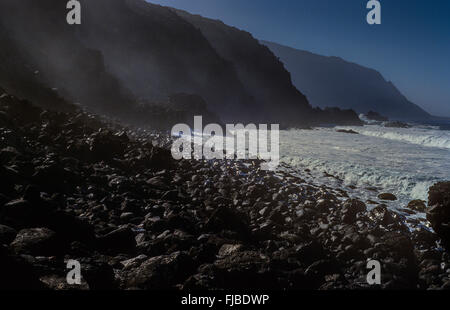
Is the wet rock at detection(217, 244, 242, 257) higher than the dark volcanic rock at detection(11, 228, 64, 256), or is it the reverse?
the dark volcanic rock at detection(11, 228, 64, 256)

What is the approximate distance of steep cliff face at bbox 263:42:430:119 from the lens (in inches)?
6368

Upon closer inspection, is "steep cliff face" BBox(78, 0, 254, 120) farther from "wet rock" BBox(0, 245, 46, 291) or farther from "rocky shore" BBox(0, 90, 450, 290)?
"wet rock" BBox(0, 245, 46, 291)

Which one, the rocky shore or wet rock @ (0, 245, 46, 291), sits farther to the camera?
the rocky shore

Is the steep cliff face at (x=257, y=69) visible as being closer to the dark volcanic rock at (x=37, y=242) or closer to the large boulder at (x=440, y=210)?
the large boulder at (x=440, y=210)

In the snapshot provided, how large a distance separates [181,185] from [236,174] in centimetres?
179

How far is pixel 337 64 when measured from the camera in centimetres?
19188

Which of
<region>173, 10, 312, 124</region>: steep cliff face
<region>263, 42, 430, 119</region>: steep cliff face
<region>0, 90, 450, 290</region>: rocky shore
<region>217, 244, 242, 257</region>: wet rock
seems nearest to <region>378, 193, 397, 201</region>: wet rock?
<region>0, 90, 450, 290</region>: rocky shore

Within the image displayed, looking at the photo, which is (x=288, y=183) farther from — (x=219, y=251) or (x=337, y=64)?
(x=337, y=64)

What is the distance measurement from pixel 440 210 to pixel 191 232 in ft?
13.6

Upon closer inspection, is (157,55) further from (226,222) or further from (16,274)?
(16,274)

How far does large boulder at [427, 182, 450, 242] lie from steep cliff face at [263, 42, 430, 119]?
16840cm

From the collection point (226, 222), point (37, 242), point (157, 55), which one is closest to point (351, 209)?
point (226, 222)

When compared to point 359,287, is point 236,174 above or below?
above
